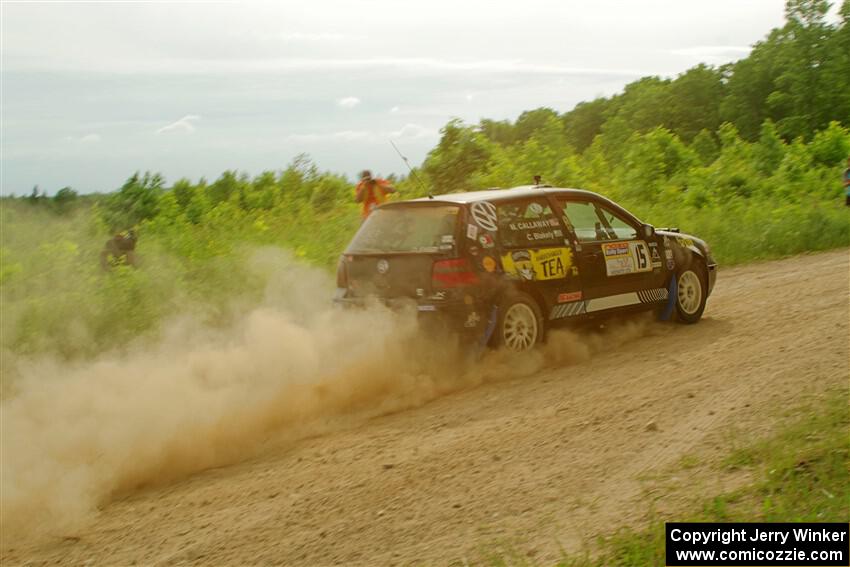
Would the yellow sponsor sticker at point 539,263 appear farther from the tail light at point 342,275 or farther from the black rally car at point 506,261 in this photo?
the tail light at point 342,275

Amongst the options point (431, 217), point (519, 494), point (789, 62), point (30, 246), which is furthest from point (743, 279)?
point (789, 62)

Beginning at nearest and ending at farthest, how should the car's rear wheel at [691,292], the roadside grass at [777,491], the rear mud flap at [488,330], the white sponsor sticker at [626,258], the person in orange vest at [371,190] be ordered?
1. the roadside grass at [777,491]
2. the rear mud flap at [488,330]
3. the white sponsor sticker at [626,258]
4. the car's rear wheel at [691,292]
5. the person in orange vest at [371,190]

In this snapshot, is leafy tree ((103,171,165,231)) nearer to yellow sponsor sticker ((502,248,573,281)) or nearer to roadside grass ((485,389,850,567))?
yellow sponsor sticker ((502,248,573,281))

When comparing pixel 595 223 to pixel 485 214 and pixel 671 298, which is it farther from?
pixel 485 214

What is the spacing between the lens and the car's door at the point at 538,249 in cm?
876

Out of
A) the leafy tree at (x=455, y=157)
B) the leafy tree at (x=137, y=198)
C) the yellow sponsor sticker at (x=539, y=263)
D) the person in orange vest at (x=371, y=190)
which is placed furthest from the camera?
the leafy tree at (x=455, y=157)

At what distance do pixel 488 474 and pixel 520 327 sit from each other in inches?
115

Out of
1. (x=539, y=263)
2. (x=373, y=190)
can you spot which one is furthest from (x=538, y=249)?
(x=373, y=190)

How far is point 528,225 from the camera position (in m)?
9.01

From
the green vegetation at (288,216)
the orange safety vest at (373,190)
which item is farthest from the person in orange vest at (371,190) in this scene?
the green vegetation at (288,216)

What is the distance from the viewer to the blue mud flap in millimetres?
10148

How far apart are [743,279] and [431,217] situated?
6.66 meters

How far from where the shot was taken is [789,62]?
47.0 m

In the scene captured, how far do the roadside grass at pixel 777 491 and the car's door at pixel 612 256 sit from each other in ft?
11.1
